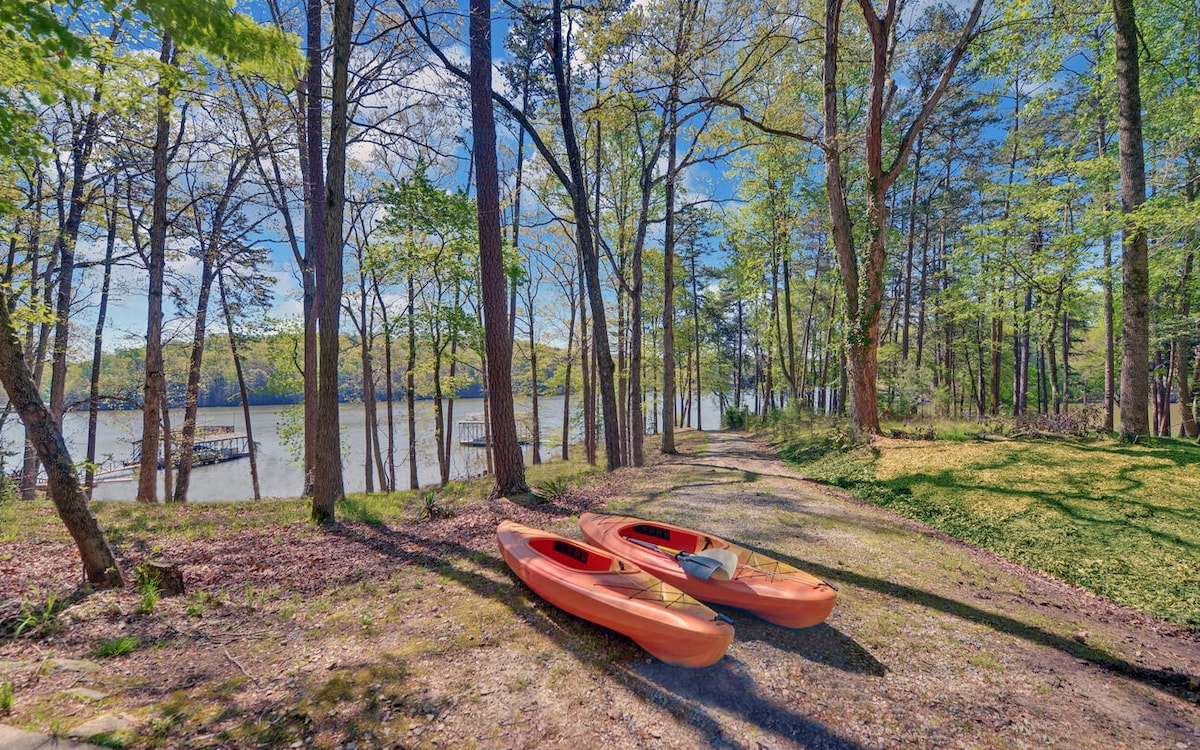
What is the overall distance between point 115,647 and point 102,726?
1197 mm

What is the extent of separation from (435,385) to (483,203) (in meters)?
7.96

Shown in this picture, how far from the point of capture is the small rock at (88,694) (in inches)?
92.7

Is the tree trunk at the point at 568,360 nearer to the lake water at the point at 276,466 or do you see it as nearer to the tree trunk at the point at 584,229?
the lake water at the point at 276,466

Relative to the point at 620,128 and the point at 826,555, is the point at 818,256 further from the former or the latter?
the point at 826,555

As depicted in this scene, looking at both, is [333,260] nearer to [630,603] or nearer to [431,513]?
[431,513]

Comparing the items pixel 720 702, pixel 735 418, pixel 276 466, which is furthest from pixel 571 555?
pixel 276 466

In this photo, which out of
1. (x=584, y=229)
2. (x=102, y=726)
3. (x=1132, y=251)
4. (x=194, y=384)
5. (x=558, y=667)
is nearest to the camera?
(x=102, y=726)

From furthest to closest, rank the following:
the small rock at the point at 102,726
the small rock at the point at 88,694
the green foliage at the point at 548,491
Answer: the green foliage at the point at 548,491, the small rock at the point at 88,694, the small rock at the point at 102,726

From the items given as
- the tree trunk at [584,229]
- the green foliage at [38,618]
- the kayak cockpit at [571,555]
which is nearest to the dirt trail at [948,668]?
the kayak cockpit at [571,555]

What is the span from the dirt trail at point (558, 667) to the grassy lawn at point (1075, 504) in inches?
19.3

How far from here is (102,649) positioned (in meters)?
2.90

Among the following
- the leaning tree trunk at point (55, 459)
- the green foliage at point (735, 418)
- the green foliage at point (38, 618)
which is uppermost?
the leaning tree trunk at point (55, 459)

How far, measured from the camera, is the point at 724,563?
3852mm

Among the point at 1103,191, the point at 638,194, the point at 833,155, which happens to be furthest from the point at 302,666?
the point at 1103,191
